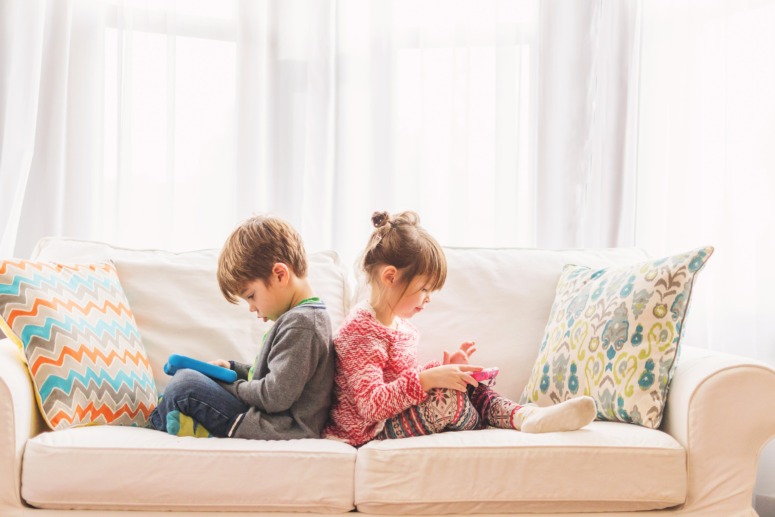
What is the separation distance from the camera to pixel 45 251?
2.24 metres

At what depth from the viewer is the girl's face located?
6.20ft

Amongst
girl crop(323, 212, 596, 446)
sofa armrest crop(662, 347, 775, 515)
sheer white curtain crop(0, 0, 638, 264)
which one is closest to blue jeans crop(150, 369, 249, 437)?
girl crop(323, 212, 596, 446)

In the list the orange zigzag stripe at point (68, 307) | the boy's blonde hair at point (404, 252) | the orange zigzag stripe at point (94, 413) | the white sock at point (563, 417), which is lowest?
the orange zigzag stripe at point (94, 413)

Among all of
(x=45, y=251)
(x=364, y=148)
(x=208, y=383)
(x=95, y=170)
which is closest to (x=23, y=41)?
Answer: (x=95, y=170)

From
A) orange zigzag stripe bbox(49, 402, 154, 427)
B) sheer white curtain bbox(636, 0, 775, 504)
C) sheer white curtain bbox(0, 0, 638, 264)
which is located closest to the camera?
orange zigzag stripe bbox(49, 402, 154, 427)

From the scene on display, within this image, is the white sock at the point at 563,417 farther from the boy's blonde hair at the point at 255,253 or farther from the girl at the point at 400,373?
the boy's blonde hair at the point at 255,253

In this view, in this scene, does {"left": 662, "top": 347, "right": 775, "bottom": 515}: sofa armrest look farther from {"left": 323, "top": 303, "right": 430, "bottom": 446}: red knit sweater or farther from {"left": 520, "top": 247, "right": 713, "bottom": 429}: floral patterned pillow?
{"left": 323, "top": 303, "right": 430, "bottom": 446}: red knit sweater

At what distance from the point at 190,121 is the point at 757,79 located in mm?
1963

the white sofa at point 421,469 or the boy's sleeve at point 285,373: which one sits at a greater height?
the boy's sleeve at point 285,373

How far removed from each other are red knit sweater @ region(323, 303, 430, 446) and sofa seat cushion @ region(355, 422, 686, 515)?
0.14m

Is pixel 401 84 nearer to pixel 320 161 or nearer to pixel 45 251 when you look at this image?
pixel 320 161

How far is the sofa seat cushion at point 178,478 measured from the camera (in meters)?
1.61

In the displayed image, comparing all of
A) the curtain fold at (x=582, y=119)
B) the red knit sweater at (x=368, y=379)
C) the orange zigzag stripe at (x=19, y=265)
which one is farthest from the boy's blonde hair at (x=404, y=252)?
the curtain fold at (x=582, y=119)

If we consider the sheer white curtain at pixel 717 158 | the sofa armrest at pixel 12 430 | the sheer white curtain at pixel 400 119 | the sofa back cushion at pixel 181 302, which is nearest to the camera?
the sofa armrest at pixel 12 430
